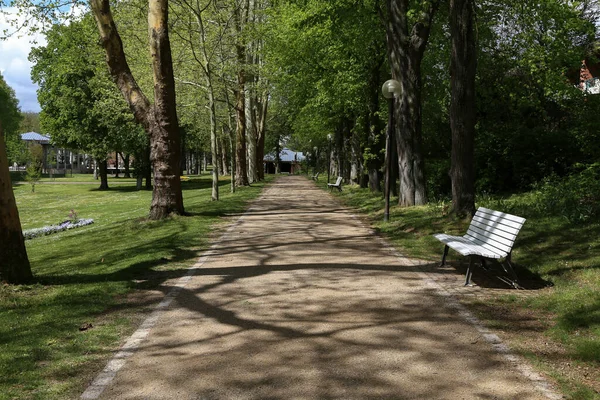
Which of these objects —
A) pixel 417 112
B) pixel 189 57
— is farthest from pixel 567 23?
pixel 189 57

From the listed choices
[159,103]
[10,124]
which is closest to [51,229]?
[159,103]

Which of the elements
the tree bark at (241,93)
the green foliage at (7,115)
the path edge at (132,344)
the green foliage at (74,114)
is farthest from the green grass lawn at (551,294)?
the green foliage at (7,115)

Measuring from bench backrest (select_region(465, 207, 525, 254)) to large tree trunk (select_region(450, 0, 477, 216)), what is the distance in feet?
11.5

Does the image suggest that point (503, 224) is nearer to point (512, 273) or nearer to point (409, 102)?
point (512, 273)

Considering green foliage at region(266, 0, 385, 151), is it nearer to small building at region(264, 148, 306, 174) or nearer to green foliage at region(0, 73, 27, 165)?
green foliage at region(0, 73, 27, 165)

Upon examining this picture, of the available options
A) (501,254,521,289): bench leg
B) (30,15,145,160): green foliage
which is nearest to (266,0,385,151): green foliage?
(501,254,521,289): bench leg

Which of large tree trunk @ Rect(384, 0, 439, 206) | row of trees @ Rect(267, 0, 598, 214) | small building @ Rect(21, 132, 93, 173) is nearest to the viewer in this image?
row of trees @ Rect(267, 0, 598, 214)

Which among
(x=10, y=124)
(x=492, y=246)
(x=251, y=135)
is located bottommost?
(x=492, y=246)

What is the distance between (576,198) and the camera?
11750 millimetres

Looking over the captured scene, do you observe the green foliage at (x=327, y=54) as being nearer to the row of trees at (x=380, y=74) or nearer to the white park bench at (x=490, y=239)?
the row of trees at (x=380, y=74)

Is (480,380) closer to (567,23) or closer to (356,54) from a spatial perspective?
(567,23)

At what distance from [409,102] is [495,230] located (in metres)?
9.04

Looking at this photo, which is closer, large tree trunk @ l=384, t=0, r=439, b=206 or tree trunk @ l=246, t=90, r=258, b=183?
large tree trunk @ l=384, t=0, r=439, b=206

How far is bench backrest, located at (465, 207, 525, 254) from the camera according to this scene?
23.0 feet
